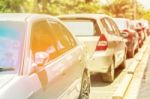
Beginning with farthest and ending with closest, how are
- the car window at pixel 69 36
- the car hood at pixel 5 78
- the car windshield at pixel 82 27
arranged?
the car windshield at pixel 82 27, the car window at pixel 69 36, the car hood at pixel 5 78

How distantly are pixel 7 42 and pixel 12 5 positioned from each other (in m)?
20.3

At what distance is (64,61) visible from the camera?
5.44 m

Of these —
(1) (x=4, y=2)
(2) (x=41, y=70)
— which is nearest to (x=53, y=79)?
(2) (x=41, y=70)

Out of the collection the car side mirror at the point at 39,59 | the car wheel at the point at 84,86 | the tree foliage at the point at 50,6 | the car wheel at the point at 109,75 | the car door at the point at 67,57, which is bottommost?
the tree foliage at the point at 50,6

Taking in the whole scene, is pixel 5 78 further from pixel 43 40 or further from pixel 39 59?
pixel 43 40

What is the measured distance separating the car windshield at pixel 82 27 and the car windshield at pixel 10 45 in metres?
4.95

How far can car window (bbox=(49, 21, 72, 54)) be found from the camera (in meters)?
5.62

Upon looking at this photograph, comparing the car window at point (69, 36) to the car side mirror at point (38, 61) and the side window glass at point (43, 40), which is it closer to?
the side window glass at point (43, 40)

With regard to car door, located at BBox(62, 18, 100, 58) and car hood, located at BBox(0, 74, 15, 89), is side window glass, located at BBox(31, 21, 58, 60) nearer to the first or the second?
car hood, located at BBox(0, 74, 15, 89)

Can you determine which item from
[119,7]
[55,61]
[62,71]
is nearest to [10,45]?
[55,61]

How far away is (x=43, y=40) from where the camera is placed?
5.00 m

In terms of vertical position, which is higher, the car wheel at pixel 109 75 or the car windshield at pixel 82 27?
the car windshield at pixel 82 27

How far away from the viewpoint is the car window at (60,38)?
5.62m

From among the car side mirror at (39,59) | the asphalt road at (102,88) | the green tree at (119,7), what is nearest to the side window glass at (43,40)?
the car side mirror at (39,59)
